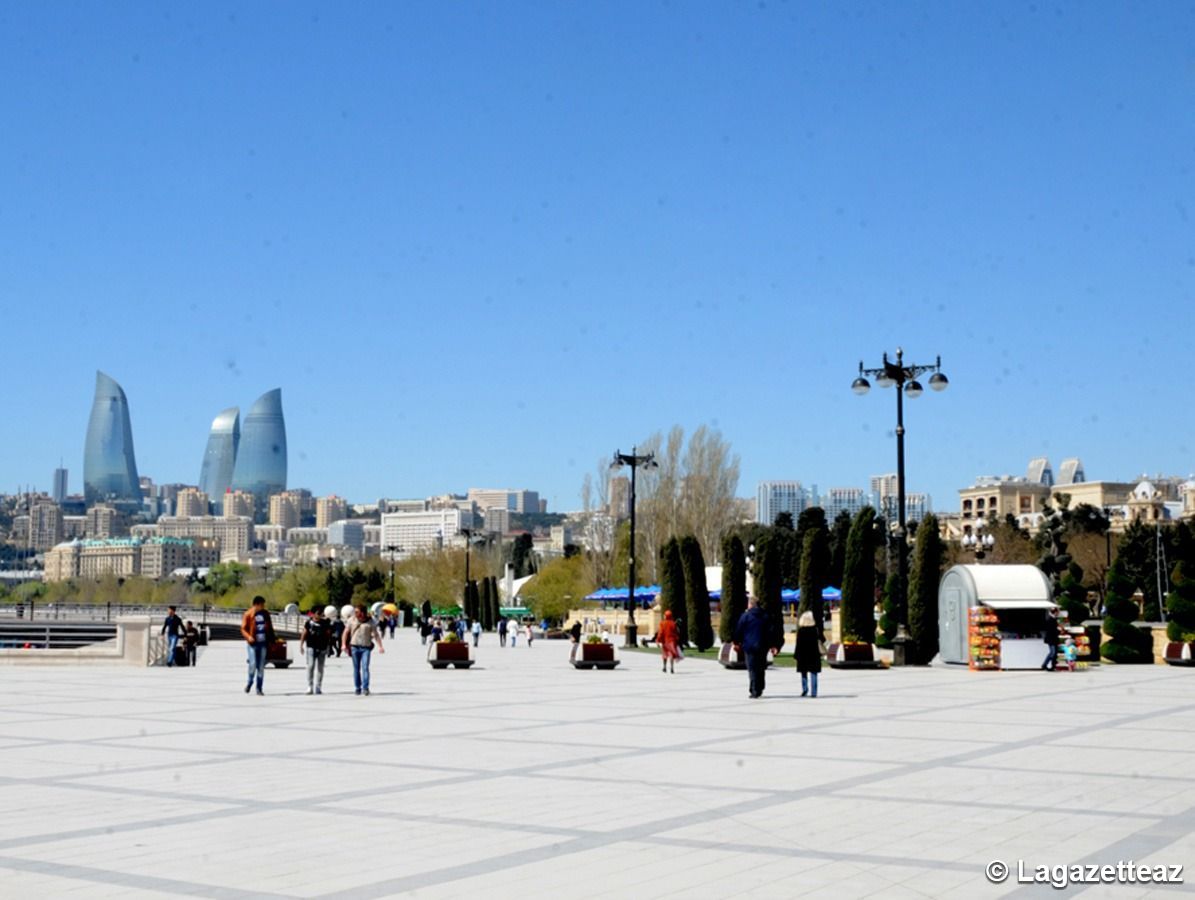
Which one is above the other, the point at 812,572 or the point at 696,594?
the point at 812,572

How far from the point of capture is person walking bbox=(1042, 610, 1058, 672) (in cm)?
3075

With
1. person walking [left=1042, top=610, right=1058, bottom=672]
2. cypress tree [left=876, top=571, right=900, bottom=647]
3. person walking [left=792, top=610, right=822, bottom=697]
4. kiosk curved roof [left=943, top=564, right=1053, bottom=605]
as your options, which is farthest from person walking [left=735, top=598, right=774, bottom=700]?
cypress tree [left=876, top=571, right=900, bottom=647]

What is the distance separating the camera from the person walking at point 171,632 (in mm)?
34125

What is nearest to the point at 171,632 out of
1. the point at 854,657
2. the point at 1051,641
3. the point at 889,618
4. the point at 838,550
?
the point at 854,657

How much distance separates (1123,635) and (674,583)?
43.1ft

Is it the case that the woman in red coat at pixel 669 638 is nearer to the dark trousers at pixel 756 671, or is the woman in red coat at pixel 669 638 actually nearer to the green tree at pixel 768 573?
the green tree at pixel 768 573

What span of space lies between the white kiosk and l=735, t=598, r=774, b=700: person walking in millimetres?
10269

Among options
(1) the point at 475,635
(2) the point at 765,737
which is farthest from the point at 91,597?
(2) the point at 765,737

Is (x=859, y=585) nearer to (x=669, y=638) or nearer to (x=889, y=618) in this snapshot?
(x=669, y=638)

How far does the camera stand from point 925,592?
33.1 metres

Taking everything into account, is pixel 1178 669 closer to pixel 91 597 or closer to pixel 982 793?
pixel 982 793

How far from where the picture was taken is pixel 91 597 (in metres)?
161

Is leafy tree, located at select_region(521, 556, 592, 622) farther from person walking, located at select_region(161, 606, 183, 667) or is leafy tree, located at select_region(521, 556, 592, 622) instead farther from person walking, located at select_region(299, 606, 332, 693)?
person walking, located at select_region(299, 606, 332, 693)

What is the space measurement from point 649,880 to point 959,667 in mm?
26543
